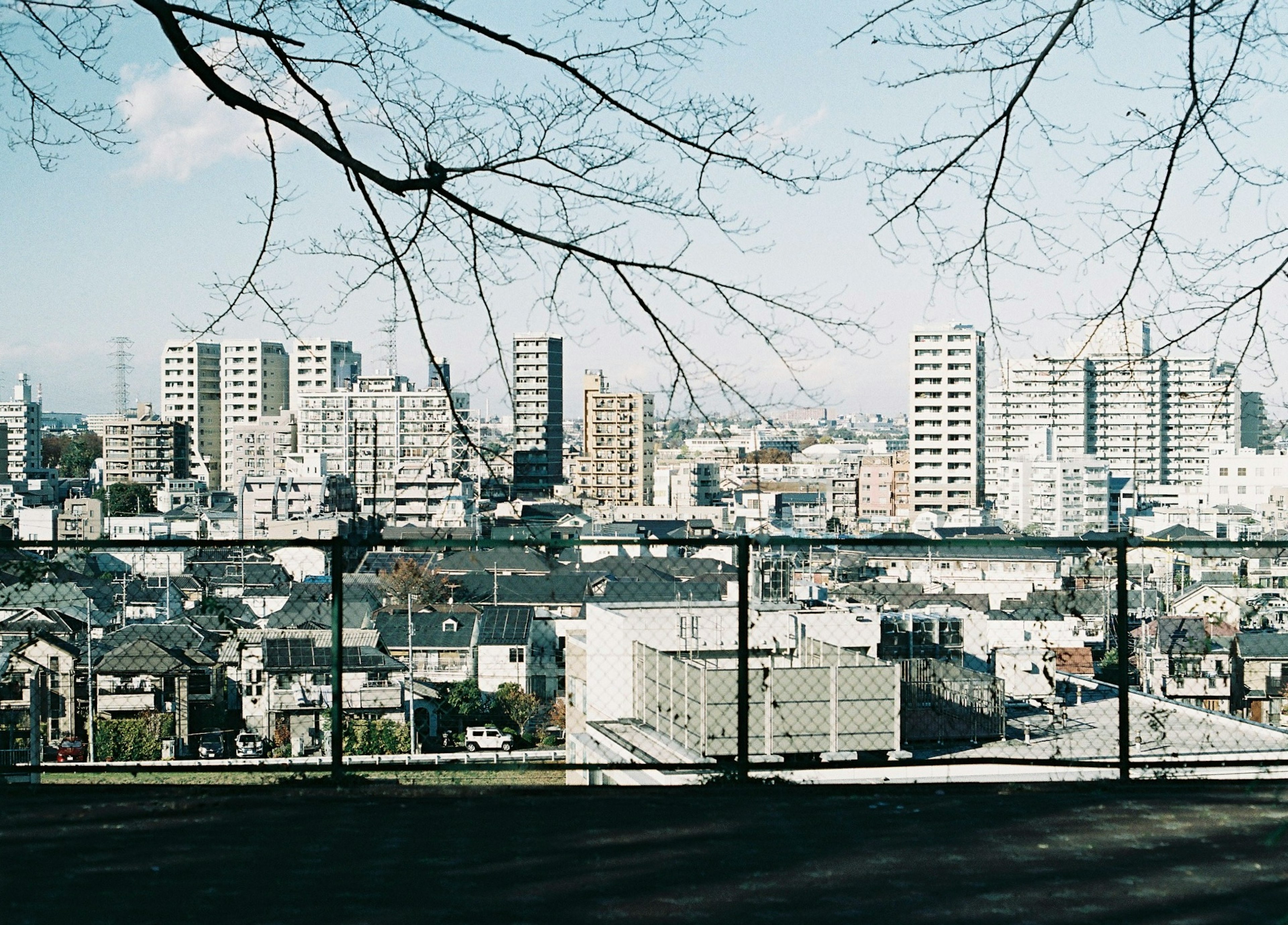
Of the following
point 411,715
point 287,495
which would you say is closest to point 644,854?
point 411,715

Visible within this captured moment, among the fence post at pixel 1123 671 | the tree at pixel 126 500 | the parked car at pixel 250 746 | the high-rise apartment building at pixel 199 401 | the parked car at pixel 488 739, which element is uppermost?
the high-rise apartment building at pixel 199 401

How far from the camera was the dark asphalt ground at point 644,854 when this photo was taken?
3859 mm

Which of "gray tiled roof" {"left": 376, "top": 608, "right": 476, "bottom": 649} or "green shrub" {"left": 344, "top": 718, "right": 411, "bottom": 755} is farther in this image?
"gray tiled roof" {"left": 376, "top": 608, "right": 476, "bottom": 649}

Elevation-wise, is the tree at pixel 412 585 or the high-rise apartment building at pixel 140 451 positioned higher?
the high-rise apartment building at pixel 140 451

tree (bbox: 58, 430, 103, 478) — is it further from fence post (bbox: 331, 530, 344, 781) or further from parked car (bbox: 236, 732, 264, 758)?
fence post (bbox: 331, 530, 344, 781)

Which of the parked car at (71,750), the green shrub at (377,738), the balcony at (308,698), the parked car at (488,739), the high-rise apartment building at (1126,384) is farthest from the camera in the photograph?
the parked car at (488,739)

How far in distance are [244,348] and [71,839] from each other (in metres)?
121

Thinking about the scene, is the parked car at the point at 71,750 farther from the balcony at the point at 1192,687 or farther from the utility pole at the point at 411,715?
the balcony at the point at 1192,687

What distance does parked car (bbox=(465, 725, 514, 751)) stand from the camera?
1455 cm

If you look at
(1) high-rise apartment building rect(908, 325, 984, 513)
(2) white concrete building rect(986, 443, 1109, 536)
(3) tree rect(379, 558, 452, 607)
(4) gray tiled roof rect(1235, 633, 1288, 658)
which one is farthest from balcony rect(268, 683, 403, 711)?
(1) high-rise apartment building rect(908, 325, 984, 513)

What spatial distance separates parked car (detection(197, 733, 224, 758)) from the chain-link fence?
4 cm

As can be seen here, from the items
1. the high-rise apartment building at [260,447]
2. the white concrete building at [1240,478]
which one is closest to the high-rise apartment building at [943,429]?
the white concrete building at [1240,478]

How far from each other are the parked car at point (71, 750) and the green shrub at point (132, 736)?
1.19ft

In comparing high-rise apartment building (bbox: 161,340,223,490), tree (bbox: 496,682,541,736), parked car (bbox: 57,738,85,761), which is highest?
high-rise apartment building (bbox: 161,340,223,490)
